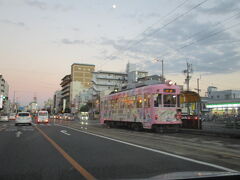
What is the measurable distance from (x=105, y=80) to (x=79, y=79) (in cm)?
2144

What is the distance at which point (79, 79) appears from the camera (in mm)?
126750

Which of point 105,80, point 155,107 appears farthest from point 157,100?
point 105,80

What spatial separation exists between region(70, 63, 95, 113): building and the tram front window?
Result: 3906 inches

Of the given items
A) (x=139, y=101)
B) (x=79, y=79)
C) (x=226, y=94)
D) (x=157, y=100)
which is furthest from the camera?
(x=79, y=79)

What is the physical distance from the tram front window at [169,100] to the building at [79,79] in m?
99.2

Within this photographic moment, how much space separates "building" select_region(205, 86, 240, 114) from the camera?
1410 inches

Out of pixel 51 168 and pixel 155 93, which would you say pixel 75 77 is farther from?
pixel 51 168

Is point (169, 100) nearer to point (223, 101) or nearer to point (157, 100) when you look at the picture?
point (157, 100)

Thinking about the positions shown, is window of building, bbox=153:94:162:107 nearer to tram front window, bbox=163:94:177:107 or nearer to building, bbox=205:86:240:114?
tram front window, bbox=163:94:177:107

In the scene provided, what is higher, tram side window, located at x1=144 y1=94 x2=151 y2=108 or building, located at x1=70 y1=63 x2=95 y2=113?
building, located at x1=70 y1=63 x2=95 y2=113

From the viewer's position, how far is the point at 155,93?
19031 millimetres

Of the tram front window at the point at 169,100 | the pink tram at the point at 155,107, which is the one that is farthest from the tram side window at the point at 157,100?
the tram front window at the point at 169,100

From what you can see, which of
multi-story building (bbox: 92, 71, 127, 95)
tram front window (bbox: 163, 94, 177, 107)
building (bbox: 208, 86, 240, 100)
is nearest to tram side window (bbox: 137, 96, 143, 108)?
tram front window (bbox: 163, 94, 177, 107)

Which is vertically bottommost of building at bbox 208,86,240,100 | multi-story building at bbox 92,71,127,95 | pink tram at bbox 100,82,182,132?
pink tram at bbox 100,82,182,132
